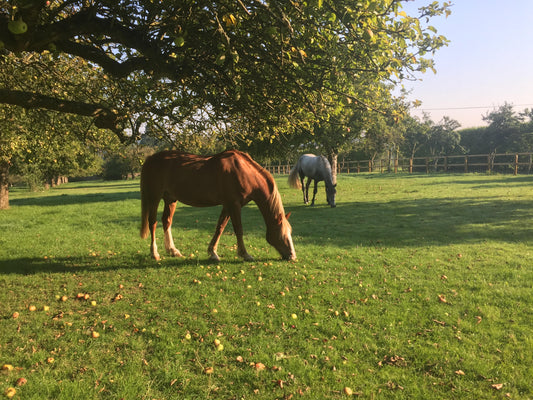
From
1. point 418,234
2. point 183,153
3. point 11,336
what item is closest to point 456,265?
point 418,234

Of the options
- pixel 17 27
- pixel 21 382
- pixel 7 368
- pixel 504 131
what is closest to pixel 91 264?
pixel 7 368

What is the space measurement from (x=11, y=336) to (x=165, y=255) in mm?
3900

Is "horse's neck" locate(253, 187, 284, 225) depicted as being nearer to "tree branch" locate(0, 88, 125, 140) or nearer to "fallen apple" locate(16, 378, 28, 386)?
"tree branch" locate(0, 88, 125, 140)

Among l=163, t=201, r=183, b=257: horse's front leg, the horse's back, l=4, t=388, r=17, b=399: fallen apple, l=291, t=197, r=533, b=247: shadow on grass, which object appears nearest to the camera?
l=4, t=388, r=17, b=399: fallen apple

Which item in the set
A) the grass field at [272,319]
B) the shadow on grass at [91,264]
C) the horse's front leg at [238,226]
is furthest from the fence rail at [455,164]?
the shadow on grass at [91,264]

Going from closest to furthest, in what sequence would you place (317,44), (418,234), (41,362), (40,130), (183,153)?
(41,362)
(317,44)
(183,153)
(40,130)
(418,234)

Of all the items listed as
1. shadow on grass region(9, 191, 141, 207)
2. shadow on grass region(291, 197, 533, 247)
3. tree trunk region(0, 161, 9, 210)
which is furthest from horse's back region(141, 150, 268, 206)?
tree trunk region(0, 161, 9, 210)

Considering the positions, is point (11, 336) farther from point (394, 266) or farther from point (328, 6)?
point (394, 266)

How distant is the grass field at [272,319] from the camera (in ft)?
10.6

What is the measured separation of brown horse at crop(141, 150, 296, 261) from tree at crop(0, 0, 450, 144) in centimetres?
155

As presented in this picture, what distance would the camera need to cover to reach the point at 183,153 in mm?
7375

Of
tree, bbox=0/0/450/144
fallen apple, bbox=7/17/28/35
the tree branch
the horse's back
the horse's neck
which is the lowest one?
the horse's neck

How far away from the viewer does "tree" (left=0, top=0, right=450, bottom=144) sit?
12.4ft

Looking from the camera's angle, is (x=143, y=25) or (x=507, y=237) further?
(x=507, y=237)
